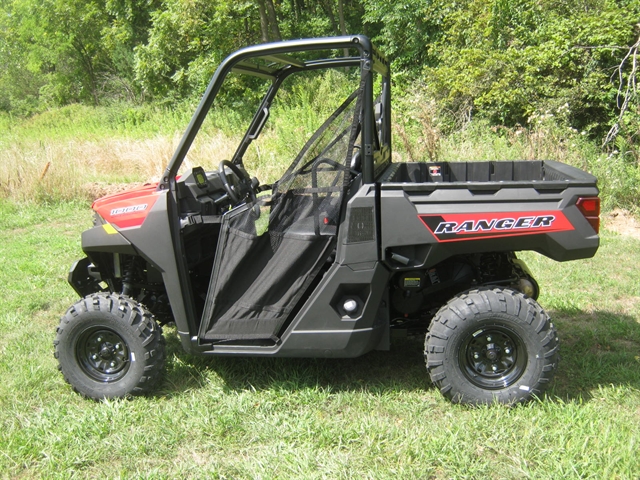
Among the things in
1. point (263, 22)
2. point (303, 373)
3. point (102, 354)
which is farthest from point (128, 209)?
point (263, 22)

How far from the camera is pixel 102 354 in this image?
3568 mm

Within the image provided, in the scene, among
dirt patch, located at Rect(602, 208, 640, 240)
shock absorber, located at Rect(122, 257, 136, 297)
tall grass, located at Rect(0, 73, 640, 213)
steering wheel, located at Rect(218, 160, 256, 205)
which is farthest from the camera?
tall grass, located at Rect(0, 73, 640, 213)

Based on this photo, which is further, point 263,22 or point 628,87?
point 263,22

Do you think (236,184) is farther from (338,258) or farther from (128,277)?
(338,258)

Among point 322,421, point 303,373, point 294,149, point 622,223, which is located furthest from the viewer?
point 294,149

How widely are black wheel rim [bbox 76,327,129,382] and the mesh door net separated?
0.62m

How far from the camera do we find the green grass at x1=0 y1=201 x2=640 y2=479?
9.32 ft

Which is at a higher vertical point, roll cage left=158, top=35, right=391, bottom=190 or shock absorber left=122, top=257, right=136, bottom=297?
roll cage left=158, top=35, right=391, bottom=190

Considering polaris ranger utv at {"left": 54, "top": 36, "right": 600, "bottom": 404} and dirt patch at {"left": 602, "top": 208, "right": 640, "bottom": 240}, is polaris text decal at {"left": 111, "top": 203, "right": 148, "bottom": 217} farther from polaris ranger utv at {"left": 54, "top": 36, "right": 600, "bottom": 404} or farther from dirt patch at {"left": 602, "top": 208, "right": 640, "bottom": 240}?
dirt patch at {"left": 602, "top": 208, "right": 640, "bottom": 240}

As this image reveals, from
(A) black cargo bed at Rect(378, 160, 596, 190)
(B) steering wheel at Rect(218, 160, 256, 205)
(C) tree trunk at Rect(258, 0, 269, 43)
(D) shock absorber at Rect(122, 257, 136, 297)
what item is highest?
(C) tree trunk at Rect(258, 0, 269, 43)

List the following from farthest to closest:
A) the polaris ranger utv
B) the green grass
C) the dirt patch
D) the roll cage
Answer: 1. the dirt patch
2. the polaris ranger utv
3. the roll cage
4. the green grass

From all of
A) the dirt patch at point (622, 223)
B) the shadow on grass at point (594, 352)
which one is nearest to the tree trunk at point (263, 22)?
the dirt patch at point (622, 223)

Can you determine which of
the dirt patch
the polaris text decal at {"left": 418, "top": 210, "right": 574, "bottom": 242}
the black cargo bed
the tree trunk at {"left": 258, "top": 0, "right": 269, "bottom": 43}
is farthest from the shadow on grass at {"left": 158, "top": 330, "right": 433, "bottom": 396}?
the tree trunk at {"left": 258, "top": 0, "right": 269, "bottom": 43}

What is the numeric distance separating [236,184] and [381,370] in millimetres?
1514
